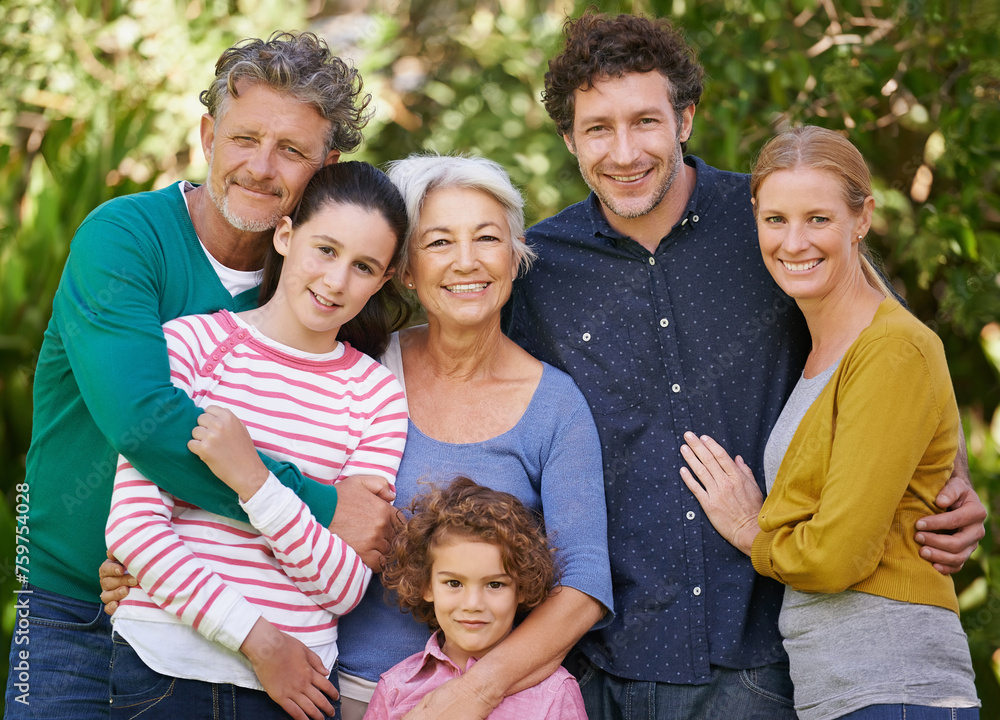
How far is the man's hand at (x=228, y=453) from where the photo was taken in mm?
1860

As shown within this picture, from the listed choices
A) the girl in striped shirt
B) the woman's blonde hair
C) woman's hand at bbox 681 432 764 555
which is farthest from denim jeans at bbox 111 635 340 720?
the woman's blonde hair

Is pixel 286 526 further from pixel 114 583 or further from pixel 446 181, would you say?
pixel 446 181

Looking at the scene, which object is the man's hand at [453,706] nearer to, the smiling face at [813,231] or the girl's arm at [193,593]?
the girl's arm at [193,593]

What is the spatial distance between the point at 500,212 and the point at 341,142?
453 millimetres

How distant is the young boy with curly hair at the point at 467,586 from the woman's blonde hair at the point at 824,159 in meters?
1.01

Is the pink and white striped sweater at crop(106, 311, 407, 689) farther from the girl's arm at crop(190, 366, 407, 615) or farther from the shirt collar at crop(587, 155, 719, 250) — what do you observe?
the shirt collar at crop(587, 155, 719, 250)

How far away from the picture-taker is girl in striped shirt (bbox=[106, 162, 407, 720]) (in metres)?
1.86

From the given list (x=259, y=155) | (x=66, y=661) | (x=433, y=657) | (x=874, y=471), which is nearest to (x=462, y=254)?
(x=259, y=155)

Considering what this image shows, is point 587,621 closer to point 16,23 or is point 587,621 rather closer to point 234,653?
point 234,653

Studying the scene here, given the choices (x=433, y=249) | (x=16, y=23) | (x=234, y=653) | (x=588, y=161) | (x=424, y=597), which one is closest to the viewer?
(x=234, y=653)

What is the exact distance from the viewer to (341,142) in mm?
2387

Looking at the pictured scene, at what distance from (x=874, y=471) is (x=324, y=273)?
1246mm

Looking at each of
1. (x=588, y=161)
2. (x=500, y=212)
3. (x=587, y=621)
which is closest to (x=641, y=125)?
(x=588, y=161)

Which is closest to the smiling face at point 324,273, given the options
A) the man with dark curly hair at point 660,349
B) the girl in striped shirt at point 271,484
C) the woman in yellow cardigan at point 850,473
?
the girl in striped shirt at point 271,484
